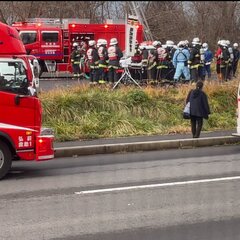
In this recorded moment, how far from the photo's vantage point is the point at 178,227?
5902 millimetres

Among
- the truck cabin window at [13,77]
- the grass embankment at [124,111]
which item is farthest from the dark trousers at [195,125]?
the truck cabin window at [13,77]

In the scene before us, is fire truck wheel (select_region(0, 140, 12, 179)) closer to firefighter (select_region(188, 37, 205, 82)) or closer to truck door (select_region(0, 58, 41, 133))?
truck door (select_region(0, 58, 41, 133))

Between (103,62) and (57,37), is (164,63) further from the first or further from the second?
(57,37)

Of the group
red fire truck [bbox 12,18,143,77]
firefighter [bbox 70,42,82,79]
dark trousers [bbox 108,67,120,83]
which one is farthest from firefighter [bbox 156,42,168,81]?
red fire truck [bbox 12,18,143,77]

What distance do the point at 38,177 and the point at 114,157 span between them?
2.68 m

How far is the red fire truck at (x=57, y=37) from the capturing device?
2719cm

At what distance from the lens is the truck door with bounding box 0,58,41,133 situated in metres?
8.52

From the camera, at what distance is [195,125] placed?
42.2 ft

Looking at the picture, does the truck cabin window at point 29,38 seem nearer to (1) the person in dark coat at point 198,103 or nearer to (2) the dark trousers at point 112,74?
(2) the dark trousers at point 112,74

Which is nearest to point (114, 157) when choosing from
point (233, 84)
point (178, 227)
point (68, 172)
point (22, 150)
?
point (68, 172)

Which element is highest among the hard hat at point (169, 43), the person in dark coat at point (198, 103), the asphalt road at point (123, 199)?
the hard hat at point (169, 43)

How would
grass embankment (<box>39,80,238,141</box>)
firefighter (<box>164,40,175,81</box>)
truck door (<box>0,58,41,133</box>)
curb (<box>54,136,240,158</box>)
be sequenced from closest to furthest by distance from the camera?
truck door (<box>0,58,41,133</box>), curb (<box>54,136,240,158</box>), grass embankment (<box>39,80,238,141</box>), firefighter (<box>164,40,175,81</box>)

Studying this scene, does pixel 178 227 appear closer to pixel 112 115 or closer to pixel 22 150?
pixel 22 150

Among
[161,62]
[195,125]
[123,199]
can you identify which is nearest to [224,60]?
[161,62]
